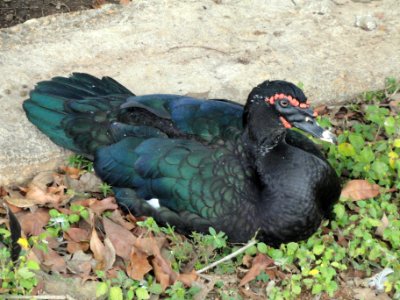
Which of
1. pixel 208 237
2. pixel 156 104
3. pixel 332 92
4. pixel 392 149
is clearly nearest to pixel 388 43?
pixel 332 92

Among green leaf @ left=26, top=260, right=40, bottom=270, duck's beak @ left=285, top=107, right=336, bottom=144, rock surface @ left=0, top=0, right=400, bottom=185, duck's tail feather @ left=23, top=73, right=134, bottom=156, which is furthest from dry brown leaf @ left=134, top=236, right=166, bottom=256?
rock surface @ left=0, top=0, right=400, bottom=185

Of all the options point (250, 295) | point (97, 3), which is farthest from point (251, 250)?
point (97, 3)

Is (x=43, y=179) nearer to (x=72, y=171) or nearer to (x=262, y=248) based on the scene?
(x=72, y=171)

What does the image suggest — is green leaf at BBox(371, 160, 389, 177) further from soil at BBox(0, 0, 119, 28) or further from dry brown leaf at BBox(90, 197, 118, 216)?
soil at BBox(0, 0, 119, 28)

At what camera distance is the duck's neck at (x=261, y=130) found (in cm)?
384

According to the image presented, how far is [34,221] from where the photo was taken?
13.2ft

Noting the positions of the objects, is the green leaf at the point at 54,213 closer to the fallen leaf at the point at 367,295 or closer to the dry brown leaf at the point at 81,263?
the dry brown leaf at the point at 81,263

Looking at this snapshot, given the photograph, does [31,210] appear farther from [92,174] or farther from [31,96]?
[31,96]

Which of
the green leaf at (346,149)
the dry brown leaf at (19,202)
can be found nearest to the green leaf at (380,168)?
the green leaf at (346,149)

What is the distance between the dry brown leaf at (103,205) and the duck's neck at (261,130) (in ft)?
2.71

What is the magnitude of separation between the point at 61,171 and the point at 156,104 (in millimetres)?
723

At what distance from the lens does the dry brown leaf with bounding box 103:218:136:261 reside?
3852 mm

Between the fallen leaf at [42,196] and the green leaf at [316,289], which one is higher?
the fallen leaf at [42,196]

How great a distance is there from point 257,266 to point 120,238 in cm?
73
